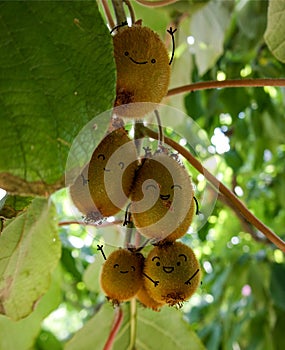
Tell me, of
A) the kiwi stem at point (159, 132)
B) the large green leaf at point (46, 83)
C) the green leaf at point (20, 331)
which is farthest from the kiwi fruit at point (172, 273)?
the green leaf at point (20, 331)

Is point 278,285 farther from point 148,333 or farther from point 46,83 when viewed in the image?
point 46,83

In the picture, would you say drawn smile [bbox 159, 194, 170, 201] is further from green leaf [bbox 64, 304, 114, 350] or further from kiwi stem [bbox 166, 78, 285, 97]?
green leaf [bbox 64, 304, 114, 350]

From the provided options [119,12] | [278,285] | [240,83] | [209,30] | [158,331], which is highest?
[119,12]

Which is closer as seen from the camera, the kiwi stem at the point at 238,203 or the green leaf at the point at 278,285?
the kiwi stem at the point at 238,203

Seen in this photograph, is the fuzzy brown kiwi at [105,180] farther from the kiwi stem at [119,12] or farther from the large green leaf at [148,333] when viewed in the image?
the large green leaf at [148,333]

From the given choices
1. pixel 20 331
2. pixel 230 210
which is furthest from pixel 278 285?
pixel 20 331

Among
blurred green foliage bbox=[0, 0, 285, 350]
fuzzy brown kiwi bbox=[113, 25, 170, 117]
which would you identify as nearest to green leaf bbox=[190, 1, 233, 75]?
blurred green foliage bbox=[0, 0, 285, 350]
